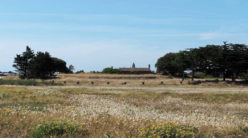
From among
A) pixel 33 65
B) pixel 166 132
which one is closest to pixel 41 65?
pixel 33 65

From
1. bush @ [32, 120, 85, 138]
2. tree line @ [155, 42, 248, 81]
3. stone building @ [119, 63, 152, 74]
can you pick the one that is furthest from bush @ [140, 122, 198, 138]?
stone building @ [119, 63, 152, 74]

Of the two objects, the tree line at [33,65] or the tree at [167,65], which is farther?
the tree at [167,65]

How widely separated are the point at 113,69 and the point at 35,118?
142 m

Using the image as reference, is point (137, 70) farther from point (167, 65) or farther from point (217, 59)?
point (217, 59)

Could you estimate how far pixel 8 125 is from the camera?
9312 millimetres

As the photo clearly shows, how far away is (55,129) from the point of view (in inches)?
335

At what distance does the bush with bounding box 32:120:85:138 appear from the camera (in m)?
8.16

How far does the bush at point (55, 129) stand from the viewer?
816cm

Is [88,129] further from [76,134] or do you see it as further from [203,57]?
[203,57]

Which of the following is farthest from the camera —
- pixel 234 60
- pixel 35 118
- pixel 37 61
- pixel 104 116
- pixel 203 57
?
pixel 37 61

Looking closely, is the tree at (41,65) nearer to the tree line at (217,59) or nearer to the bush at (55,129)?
the tree line at (217,59)

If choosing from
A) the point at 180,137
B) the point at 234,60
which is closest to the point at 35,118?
the point at 180,137

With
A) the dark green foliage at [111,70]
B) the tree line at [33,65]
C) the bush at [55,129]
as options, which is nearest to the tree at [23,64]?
the tree line at [33,65]

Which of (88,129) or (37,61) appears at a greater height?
(37,61)
